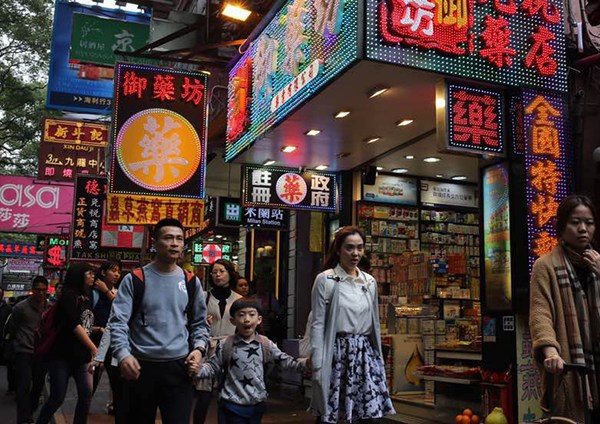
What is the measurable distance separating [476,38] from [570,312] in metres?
4.93

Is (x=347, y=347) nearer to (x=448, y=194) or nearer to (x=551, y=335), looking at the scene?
(x=551, y=335)

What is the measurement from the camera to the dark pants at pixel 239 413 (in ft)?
15.3

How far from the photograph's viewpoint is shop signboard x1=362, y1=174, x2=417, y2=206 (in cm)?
1284

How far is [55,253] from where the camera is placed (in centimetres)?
2894

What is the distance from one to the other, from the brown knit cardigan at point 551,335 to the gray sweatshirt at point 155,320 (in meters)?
2.27

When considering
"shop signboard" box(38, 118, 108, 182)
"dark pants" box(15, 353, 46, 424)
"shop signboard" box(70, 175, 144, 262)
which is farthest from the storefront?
"shop signboard" box(38, 118, 108, 182)

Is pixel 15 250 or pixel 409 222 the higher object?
pixel 15 250

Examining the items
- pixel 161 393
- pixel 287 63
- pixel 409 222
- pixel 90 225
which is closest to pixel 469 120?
pixel 287 63

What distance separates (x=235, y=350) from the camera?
4816mm

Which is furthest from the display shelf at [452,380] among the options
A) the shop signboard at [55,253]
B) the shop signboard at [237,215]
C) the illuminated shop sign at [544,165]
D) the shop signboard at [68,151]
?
the shop signboard at [55,253]

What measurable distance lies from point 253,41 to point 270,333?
23.6 feet

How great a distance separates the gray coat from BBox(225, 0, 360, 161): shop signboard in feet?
9.97

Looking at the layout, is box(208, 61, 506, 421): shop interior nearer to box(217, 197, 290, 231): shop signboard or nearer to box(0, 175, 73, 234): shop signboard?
box(217, 197, 290, 231): shop signboard

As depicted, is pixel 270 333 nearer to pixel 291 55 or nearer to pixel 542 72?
pixel 291 55
